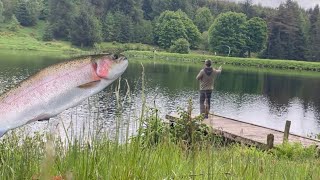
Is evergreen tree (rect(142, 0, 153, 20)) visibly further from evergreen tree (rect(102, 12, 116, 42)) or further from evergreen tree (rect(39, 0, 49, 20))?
evergreen tree (rect(39, 0, 49, 20))

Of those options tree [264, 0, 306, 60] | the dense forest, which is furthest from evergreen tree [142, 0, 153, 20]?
tree [264, 0, 306, 60]

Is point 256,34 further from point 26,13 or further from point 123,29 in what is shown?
point 26,13

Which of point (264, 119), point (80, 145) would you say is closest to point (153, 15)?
point (264, 119)

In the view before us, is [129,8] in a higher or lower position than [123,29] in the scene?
higher

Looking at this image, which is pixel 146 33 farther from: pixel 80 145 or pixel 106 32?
pixel 80 145

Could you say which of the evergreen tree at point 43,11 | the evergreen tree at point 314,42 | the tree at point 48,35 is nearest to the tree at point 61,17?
the tree at point 48,35

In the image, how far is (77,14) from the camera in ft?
409

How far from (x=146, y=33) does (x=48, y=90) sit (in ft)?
477

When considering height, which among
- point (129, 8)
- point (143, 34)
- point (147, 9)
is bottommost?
point (143, 34)

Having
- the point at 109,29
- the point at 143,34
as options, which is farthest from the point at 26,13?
the point at 143,34

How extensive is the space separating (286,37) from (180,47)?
2791 cm

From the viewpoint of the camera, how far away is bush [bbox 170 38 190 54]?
433ft

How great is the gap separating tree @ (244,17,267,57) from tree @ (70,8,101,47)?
137 ft

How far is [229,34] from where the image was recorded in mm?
135875
